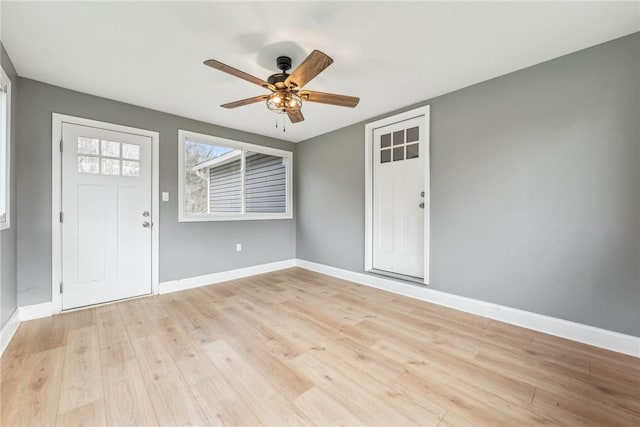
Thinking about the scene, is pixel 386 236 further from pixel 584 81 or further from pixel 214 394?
pixel 214 394

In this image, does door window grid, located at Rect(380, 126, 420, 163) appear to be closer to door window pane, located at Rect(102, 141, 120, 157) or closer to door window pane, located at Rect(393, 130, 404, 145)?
door window pane, located at Rect(393, 130, 404, 145)

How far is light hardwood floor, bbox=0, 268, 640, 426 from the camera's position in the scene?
4.57ft

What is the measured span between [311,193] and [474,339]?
3.22m

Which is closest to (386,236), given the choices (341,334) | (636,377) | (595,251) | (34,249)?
(341,334)

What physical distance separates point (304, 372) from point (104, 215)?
2.89 metres

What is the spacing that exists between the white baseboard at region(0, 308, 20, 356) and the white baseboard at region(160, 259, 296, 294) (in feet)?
4.03

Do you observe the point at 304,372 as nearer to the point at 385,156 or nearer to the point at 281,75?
the point at 281,75

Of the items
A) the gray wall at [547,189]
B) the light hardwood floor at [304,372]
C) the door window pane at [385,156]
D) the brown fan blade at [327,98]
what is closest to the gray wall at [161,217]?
the light hardwood floor at [304,372]

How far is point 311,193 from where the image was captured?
15.3 feet

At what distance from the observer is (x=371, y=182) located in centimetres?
375

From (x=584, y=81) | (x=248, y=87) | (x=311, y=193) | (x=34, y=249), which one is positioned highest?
(x=248, y=87)

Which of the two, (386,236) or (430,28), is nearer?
Result: (430,28)

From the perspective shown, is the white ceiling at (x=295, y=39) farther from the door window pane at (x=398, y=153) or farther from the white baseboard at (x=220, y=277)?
the white baseboard at (x=220, y=277)

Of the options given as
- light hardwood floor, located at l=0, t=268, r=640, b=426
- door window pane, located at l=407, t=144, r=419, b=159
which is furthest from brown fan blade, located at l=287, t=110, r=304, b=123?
light hardwood floor, located at l=0, t=268, r=640, b=426
